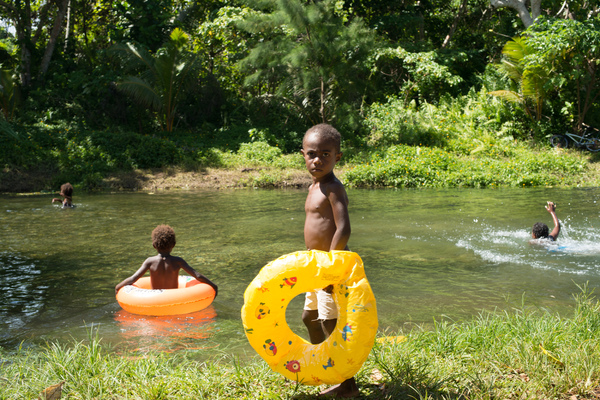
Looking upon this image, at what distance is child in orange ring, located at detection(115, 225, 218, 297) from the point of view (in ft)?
18.4

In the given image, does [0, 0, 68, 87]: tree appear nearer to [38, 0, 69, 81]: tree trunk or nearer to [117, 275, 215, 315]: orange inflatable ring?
[38, 0, 69, 81]: tree trunk

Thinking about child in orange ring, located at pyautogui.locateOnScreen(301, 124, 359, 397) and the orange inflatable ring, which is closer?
child in orange ring, located at pyautogui.locateOnScreen(301, 124, 359, 397)

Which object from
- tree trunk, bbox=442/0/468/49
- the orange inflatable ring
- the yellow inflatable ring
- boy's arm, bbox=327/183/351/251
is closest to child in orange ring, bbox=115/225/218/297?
the orange inflatable ring

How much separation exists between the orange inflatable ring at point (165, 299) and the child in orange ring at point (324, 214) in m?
2.23

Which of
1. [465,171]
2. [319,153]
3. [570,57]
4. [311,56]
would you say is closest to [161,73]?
[311,56]

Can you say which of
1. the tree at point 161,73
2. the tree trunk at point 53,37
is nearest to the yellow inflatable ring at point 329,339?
the tree at point 161,73

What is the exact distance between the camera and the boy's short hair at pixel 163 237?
219 inches

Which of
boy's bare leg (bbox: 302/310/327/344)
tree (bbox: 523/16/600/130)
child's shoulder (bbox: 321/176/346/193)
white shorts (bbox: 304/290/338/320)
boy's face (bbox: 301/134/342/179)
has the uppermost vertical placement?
tree (bbox: 523/16/600/130)

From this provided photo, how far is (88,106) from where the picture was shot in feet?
75.5

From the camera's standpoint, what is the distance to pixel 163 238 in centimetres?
559

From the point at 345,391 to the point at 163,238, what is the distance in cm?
304

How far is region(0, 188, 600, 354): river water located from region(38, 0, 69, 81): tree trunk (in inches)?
415

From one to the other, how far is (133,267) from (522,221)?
7.56m

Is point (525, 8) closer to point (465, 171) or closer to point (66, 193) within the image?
point (465, 171)
